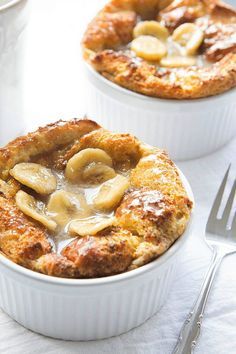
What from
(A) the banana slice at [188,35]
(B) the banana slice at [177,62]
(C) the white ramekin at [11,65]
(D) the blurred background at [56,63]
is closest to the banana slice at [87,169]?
(C) the white ramekin at [11,65]

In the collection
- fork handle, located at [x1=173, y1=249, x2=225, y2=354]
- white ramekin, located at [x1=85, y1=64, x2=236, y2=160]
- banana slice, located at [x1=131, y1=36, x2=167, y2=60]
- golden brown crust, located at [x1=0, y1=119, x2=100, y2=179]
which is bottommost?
fork handle, located at [x1=173, y1=249, x2=225, y2=354]

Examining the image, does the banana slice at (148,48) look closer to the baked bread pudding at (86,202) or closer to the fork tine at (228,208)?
the baked bread pudding at (86,202)

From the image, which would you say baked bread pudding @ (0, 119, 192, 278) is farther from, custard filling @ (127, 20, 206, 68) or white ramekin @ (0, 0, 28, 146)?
custard filling @ (127, 20, 206, 68)

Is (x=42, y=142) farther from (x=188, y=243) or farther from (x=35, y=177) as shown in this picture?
(x=188, y=243)

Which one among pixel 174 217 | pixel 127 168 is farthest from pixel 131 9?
pixel 174 217

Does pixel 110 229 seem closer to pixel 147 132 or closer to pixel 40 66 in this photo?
pixel 147 132

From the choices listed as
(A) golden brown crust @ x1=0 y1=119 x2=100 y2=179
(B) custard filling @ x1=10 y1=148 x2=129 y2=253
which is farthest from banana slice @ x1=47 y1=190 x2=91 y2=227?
(A) golden brown crust @ x1=0 y1=119 x2=100 y2=179

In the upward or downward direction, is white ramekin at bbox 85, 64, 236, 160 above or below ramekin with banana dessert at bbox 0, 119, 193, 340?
below
